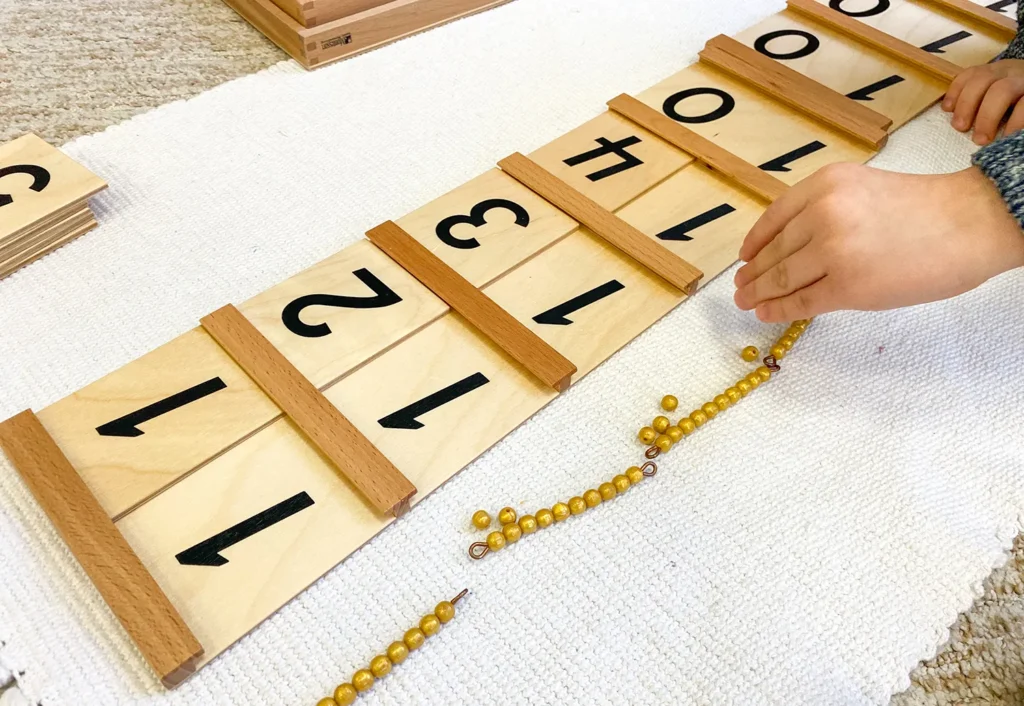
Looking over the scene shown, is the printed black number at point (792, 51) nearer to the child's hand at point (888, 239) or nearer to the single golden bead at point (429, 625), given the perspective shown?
the child's hand at point (888, 239)

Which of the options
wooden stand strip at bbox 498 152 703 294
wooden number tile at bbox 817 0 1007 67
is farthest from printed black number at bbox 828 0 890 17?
wooden stand strip at bbox 498 152 703 294

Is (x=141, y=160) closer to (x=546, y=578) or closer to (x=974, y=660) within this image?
(x=546, y=578)

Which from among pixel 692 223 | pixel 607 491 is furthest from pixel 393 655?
pixel 692 223

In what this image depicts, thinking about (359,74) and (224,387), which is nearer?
(224,387)

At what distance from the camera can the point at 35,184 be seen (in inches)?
35.0

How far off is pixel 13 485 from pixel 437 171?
1.89 ft

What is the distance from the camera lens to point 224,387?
0.75 m

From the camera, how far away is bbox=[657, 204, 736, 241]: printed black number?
0.92 meters

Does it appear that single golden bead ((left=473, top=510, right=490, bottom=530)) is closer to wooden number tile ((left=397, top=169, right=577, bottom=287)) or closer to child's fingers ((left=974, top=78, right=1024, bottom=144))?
wooden number tile ((left=397, top=169, right=577, bottom=287))

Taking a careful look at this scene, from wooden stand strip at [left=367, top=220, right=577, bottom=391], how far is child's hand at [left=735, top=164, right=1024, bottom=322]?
225mm

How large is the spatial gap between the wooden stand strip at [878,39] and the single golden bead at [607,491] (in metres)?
0.83

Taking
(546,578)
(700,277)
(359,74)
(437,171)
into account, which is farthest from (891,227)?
(359,74)

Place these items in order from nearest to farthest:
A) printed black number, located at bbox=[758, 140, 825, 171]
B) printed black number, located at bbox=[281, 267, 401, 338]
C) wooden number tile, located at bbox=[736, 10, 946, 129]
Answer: printed black number, located at bbox=[281, 267, 401, 338] < printed black number, located at bbox=[758, 140, 825, 171] < wooden number tile, located at bbox=[736, 10, 946, 129]

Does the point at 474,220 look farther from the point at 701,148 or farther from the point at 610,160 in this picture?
the point at 701,148
